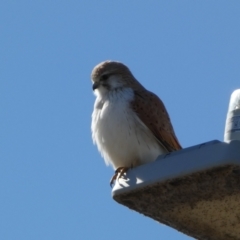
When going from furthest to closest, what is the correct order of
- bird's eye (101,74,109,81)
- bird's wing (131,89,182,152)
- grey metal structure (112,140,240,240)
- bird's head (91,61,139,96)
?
bird's eye (101,74,109,81) → bird's head (91,61,139,96) → bird's wing (131,89,182,152) → grey metal structure (112,140,240,240)

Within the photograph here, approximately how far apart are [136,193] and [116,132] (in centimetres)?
345

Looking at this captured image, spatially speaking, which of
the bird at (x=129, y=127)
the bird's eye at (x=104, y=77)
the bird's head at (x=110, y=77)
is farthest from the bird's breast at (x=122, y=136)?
the bird's eye at (x=104, y=77)

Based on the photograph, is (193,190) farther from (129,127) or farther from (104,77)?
(104,77)

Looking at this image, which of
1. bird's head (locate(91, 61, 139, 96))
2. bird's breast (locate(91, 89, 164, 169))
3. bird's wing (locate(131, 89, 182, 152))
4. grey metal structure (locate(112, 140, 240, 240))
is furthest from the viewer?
bird's head (locate(91, 61, 139, 96))

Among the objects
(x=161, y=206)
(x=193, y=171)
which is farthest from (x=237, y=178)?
(x=161, y=206)

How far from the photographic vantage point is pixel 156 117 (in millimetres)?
8695

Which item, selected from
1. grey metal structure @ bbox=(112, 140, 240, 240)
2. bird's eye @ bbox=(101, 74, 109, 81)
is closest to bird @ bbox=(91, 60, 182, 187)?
bird's eye @ bbox=(101, 74, 109, 81)

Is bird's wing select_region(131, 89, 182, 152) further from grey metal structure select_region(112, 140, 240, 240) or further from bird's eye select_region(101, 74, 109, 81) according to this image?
grey metal structure select_region(112, 140, 240, 240)

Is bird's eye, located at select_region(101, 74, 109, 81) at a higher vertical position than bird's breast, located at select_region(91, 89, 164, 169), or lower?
higher

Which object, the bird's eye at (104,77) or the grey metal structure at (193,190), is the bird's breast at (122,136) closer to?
the bird's eye at (104,77)

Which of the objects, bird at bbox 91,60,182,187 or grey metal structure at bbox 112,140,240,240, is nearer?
grey metal structure at bbox 112,140,240,240

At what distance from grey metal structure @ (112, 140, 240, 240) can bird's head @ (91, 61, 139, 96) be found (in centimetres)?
412

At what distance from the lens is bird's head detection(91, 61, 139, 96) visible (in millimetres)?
9102

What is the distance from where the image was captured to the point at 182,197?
468 centimetres
